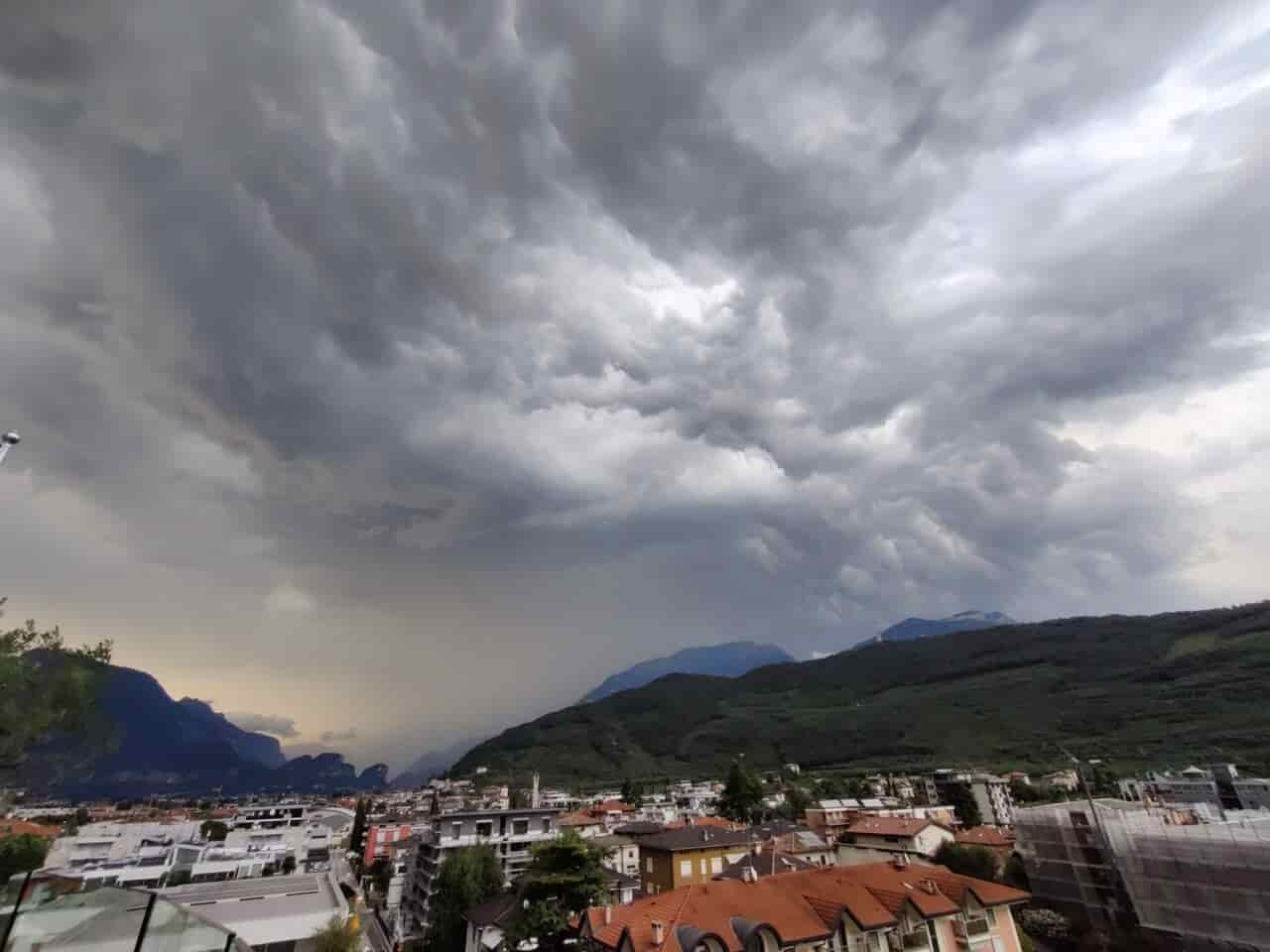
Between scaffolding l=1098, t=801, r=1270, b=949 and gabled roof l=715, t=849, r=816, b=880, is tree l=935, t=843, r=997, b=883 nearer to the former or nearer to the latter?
gabled roof l=715, t=849, r=816, b=880

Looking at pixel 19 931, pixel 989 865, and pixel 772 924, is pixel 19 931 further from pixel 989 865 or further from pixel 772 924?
pixel 989 865

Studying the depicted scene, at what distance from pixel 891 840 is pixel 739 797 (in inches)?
1486

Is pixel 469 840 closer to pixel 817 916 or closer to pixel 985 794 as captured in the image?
pixel 817 916

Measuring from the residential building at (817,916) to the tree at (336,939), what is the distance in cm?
1243

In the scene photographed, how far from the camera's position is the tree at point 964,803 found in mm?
92688

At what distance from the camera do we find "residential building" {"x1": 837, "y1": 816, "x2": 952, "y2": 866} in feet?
178

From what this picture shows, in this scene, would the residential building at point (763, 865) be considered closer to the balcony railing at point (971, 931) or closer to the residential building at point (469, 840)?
the balcony railing at point (971, 931)

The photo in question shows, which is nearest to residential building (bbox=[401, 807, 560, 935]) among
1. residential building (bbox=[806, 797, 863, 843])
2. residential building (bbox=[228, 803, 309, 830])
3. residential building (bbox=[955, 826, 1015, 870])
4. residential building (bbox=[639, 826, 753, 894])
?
residential building (bbox=[639, 826, 753, 894])

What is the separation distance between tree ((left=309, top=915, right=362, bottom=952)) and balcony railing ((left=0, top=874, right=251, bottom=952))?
102 feet

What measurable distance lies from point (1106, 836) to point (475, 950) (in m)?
40.4

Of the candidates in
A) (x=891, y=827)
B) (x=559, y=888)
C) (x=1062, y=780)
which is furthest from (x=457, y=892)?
(x=1062, y=780)

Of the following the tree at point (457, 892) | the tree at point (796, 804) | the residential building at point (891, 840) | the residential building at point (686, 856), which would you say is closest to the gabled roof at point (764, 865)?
the residential building at point (686, 856)

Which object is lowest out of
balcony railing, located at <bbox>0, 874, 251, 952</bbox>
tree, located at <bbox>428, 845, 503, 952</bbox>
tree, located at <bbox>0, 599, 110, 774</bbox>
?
tree, located at <bbox>428, 845, 503, 952</bbox>

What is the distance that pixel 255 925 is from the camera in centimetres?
3503
